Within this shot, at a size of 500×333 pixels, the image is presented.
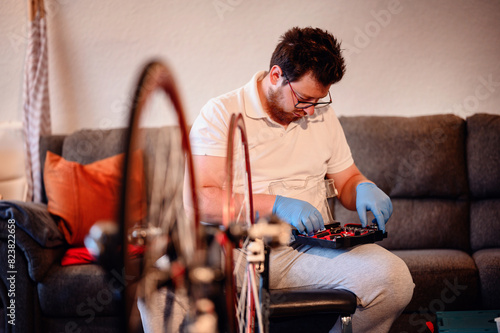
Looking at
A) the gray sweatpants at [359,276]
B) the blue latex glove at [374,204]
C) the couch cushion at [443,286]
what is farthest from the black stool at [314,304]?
the couch cushion at [443,286]

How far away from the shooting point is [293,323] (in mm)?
1367

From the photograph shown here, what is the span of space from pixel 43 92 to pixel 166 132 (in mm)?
789

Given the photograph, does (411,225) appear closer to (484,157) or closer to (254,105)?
(484,157)

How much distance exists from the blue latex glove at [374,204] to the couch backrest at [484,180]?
790 millimetres

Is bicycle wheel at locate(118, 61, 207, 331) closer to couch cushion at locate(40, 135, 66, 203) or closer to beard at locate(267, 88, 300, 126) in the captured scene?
beard at locate(267, 88, 300, 126)

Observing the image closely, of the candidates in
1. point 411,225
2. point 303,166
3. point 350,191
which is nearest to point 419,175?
point 411,225

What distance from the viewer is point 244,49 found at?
8.08 feet

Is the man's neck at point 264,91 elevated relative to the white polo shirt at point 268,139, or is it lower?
elevated

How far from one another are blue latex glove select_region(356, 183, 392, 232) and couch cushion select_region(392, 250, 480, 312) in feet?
1.34

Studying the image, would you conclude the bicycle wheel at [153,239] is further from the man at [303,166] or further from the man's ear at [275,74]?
the man's ear at [275,74]

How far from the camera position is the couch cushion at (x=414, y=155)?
2020 millimetres

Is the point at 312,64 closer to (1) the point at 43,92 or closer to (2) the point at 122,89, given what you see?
(2) the point at 122,89

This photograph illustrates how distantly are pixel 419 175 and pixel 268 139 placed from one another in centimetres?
89

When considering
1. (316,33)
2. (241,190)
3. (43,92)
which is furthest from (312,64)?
(43,92)
